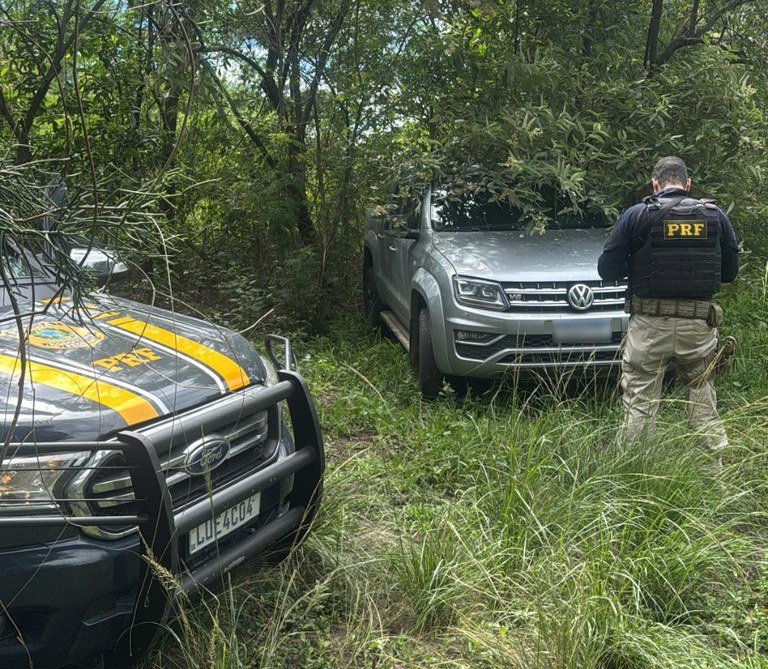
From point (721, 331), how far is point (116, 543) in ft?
16.6

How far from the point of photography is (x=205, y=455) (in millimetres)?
2592

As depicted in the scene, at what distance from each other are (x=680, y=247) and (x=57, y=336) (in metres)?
3.06

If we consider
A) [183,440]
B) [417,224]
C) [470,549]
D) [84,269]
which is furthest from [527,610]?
[417,224]

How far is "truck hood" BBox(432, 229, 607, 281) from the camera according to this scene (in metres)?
4.93

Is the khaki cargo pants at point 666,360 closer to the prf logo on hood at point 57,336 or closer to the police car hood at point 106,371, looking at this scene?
the police car hood at point 106,371

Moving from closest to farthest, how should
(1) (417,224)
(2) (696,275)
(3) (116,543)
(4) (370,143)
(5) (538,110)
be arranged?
1. (3) (116,543)
2. (2) (696,275)
3. (5) (538,110)
4. (1) (417,224)
5. (4) (370,143)

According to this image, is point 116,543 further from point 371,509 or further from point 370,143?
point 370,143

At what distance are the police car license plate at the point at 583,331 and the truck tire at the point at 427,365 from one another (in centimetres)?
84

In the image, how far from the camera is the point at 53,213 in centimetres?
197

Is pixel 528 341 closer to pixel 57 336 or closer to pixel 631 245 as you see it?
pixel 631 245

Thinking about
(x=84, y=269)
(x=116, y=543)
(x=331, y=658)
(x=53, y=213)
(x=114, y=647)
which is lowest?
(x=331, y=658)

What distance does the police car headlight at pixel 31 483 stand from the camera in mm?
2211

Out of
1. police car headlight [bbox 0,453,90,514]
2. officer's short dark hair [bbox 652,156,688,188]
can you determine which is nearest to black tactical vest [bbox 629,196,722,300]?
officer's short dark hair [bbox 652,156,688,188]

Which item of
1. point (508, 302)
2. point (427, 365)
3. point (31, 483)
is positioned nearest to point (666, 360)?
point (508, 302)
